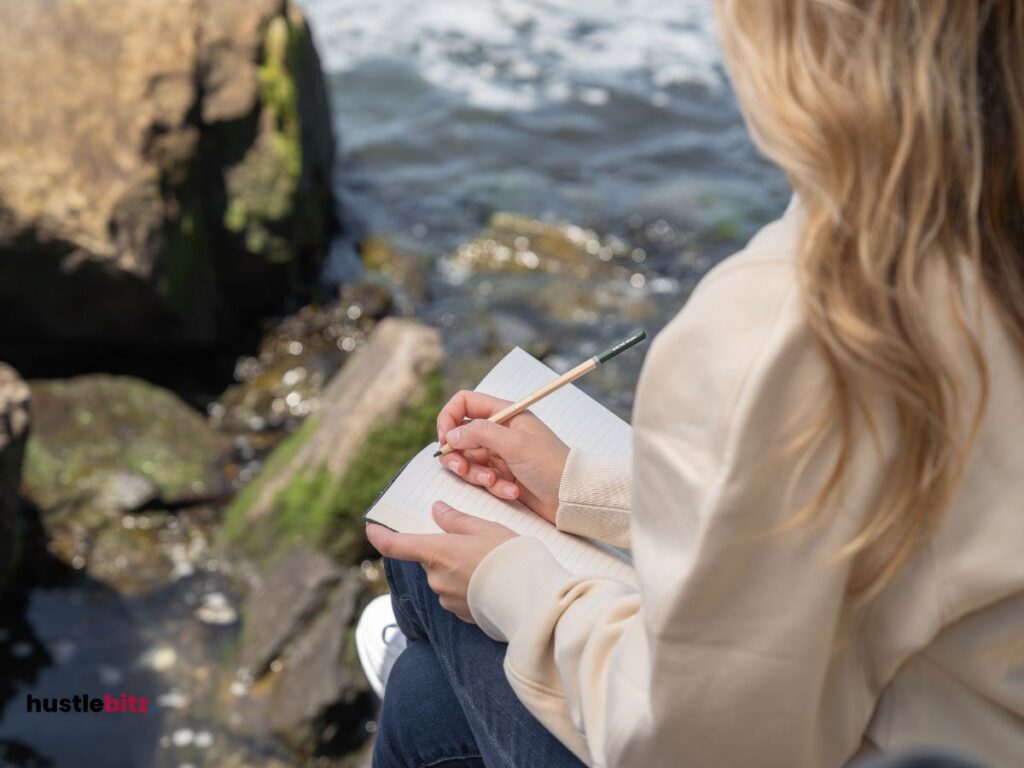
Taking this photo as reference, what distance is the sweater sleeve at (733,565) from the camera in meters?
1.08

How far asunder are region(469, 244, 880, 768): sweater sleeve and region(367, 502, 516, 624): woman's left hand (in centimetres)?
34

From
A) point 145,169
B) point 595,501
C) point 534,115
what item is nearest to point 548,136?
point 534,115

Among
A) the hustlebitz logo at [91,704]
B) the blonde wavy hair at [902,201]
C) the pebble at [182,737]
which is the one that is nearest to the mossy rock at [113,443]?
the hustlebitz logo at [91,704]

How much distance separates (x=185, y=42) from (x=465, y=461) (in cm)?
333

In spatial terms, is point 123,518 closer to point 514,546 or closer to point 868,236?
point 514,546

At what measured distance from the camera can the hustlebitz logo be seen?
324cm

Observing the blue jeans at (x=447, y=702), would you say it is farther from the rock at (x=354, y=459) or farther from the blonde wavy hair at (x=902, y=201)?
the rock at (x=354, y=459)

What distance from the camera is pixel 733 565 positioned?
1124mm

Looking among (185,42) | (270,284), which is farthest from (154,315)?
(185,42)

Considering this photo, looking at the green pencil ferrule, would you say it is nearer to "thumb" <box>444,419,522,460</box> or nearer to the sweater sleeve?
"thumb" <box>444,419,522,460</box>

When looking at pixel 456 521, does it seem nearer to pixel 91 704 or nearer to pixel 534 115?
pixel 91 704

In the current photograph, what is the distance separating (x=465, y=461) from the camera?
1887 mm

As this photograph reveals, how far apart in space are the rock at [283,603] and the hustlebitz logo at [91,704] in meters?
0.31

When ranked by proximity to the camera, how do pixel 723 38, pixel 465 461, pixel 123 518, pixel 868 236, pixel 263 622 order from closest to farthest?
pixel 868 236
pixel 723 38
pixel 465 461
pixel 263 622
pixel 123 518
